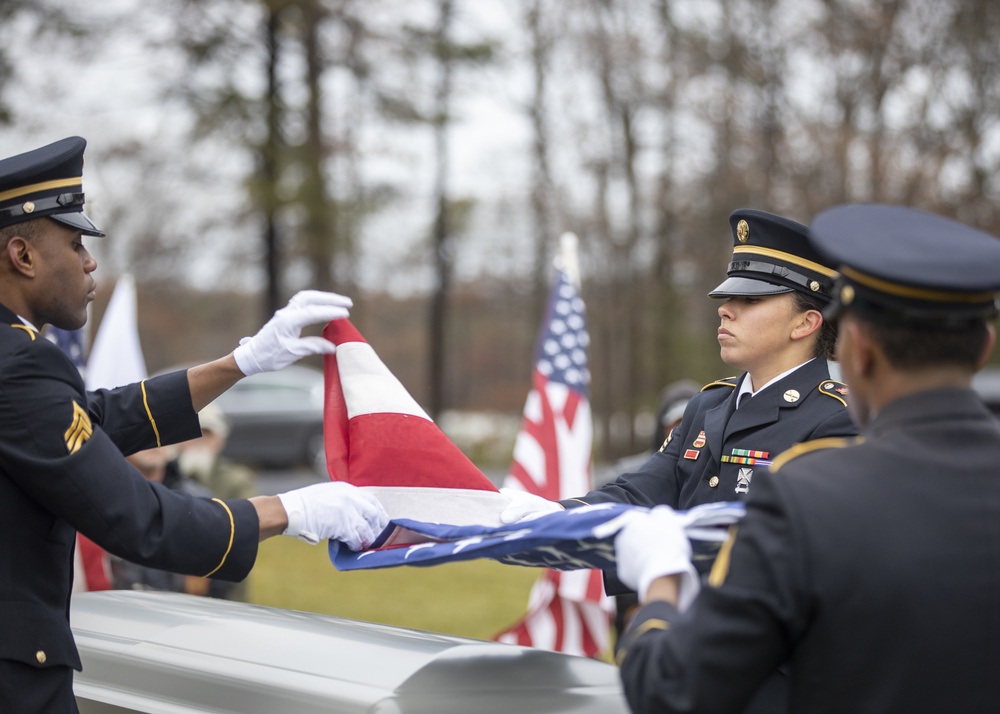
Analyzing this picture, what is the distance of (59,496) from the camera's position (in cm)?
224

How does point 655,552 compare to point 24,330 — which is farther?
point 24,330

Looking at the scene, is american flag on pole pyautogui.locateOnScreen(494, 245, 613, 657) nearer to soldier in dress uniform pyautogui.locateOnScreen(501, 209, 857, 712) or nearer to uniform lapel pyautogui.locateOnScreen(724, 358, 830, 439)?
soldier in dress uniform pyautogui.locateOnScreen(501, 209, 857, 712)

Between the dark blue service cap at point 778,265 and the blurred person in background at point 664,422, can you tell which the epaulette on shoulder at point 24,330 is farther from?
the blurred person in background at point 664,422

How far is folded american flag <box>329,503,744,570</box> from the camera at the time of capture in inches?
78.8

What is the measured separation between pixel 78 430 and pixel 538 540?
1001 millimetres

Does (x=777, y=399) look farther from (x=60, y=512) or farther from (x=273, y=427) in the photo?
(x=273, y=427)

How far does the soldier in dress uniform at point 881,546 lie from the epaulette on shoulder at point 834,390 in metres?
0.98

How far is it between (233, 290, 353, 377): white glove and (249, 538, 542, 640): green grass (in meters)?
4.77

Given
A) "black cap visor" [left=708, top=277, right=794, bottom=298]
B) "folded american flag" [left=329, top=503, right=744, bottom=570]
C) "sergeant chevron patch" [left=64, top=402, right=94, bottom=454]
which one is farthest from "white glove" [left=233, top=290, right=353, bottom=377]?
"black cap visor" [left=708, top=277, right=794, bottom=298]

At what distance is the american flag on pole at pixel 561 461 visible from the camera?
5.86m

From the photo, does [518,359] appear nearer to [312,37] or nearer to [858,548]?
[312,37]

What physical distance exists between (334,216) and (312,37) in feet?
9.37

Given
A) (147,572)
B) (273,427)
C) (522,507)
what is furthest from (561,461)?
(273,427)

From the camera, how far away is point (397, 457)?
2834 millimetres
